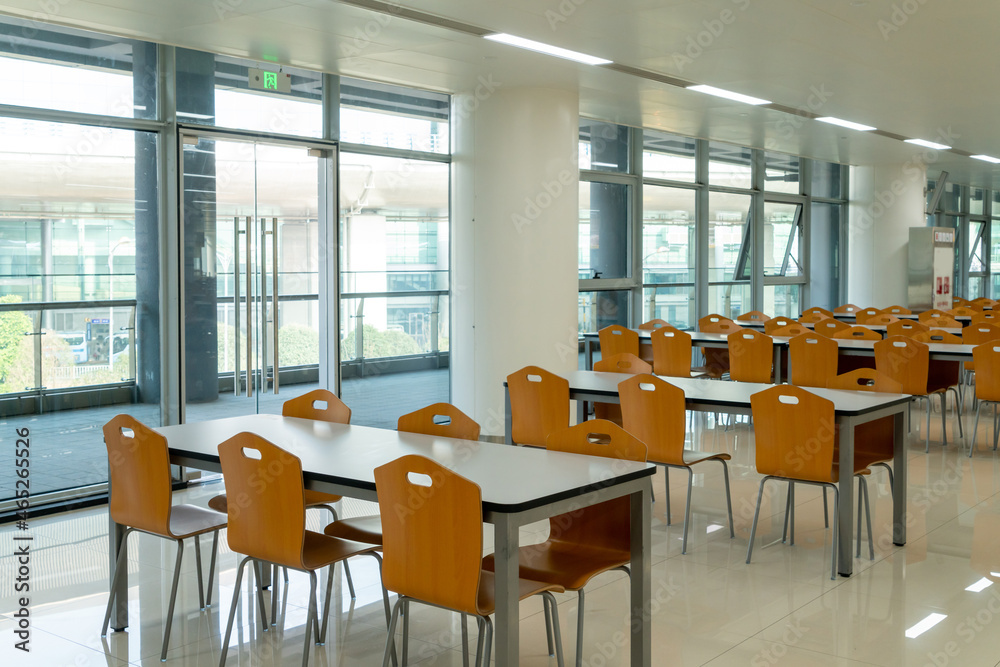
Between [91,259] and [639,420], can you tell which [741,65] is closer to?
[639,420]

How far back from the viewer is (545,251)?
7703mm

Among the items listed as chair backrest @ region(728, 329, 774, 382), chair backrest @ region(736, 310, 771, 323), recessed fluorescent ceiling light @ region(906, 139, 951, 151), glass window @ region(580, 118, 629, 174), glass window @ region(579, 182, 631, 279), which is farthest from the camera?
recessed fluorescent ceiling light @ region(906, 139, 951, 151)

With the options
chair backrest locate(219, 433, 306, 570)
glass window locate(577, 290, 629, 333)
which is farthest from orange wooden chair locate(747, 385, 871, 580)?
glass window locate(577, 290, 629, 333)

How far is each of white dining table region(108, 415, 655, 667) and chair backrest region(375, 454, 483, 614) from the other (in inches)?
3.0

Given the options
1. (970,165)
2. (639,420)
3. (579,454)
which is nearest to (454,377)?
(639,420)

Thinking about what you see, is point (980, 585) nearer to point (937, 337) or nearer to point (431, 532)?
point (431, 532)

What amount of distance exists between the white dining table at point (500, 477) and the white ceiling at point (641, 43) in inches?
103

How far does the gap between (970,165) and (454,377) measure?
37.0 ft

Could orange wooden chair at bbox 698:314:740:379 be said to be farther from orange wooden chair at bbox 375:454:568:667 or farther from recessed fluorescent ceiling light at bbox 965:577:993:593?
orange wooden chair at bbox 375:454:568:667

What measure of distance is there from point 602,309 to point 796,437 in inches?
238

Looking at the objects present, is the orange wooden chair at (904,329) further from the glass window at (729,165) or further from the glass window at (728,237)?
the glass window at (729,165)

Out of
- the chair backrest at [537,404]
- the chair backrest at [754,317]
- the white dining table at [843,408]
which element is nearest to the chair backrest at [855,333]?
the chair backrest at [754,317]

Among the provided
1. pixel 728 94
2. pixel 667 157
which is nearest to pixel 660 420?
pixel 728 94

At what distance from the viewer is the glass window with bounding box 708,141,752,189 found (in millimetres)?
12094
